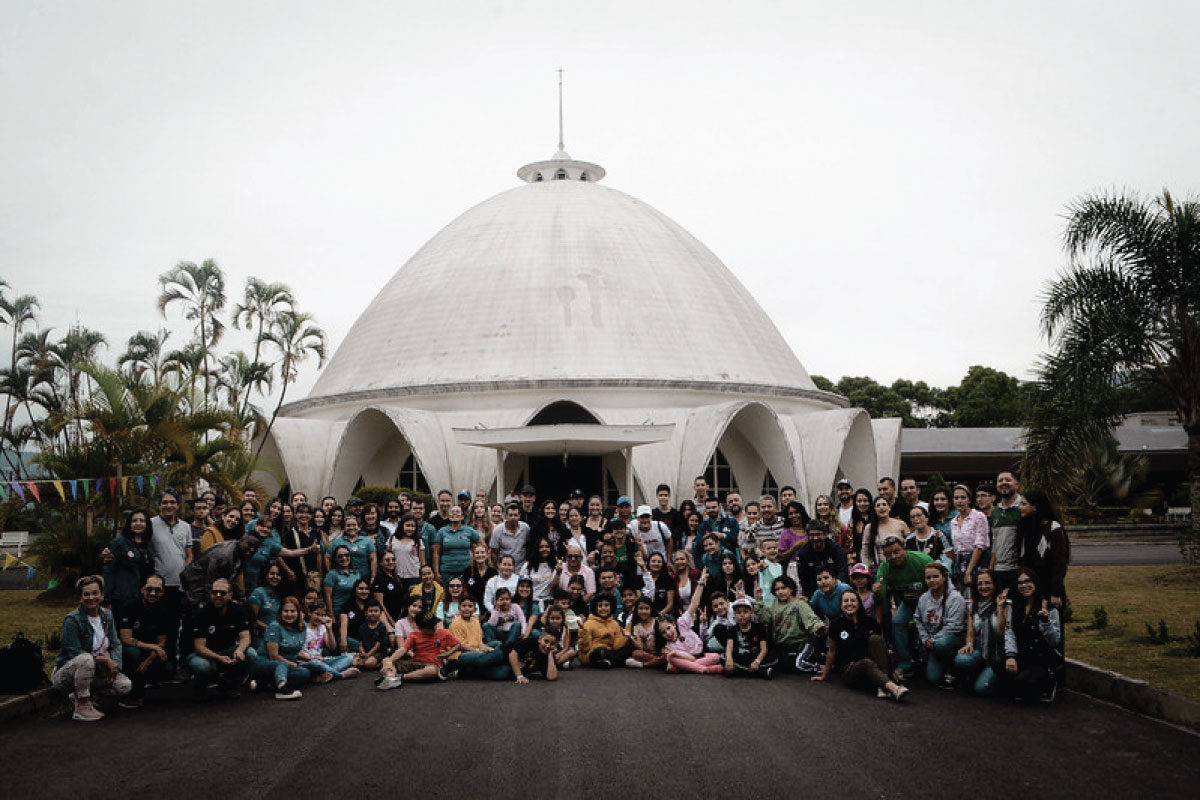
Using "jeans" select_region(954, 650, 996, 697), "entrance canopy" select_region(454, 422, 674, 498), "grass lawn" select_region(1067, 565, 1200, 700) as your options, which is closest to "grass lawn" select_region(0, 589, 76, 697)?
"jeans" select_region(954, 650, 996, 697)

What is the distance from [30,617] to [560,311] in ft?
53.9

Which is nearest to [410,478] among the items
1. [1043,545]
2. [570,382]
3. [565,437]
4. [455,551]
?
[570,382]

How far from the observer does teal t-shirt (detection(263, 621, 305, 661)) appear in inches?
371

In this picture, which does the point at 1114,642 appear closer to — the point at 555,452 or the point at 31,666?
the point at 31,666

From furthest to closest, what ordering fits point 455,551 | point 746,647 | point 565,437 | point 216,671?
point 565,437
point 455,551
point 746,647
point 216,671

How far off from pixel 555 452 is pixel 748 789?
62.3 ft

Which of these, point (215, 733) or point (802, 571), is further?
point (802, 571)

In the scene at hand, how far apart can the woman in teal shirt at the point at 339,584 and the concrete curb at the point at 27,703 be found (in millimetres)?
2593

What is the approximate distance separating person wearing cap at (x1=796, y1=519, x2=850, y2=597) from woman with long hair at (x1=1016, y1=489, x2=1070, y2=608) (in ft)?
5.73

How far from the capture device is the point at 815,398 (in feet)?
102

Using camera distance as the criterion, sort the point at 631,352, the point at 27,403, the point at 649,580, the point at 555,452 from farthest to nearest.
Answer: the point at 27,403 → the point at 631,352 → the point at 555,452 → the point at 649,580

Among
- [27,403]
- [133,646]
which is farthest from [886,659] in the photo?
[27,403]

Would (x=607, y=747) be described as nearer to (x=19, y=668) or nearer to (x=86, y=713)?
(x=86, y=713)

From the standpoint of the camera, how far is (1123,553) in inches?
945
